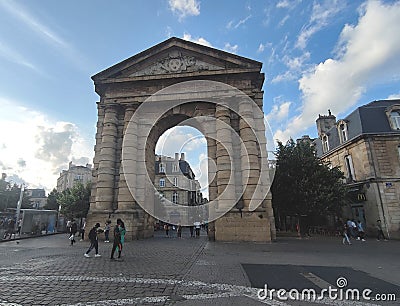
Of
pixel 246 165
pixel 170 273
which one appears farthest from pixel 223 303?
pixel 246 165

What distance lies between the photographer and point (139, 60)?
63.6ft

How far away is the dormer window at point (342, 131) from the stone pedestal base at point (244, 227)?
15.2 meters

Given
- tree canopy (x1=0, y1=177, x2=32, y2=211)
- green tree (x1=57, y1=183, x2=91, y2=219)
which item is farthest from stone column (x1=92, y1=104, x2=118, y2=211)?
tree canopy (x1=0, y1=177, x2=32, y2=211)

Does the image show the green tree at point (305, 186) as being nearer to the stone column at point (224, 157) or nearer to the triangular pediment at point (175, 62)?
the stone column at point (224, 157)

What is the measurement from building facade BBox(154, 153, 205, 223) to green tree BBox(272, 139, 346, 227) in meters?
23.7

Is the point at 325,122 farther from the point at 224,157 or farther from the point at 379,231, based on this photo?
the point at 224,157

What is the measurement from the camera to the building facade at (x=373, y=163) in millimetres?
20312

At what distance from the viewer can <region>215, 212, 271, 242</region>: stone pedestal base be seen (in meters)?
14.6

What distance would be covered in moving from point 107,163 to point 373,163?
72.0 feet

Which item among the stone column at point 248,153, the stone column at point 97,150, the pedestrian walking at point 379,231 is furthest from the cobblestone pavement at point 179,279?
the pedestrian walking at point 379,231

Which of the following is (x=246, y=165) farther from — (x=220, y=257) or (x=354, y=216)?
(x=354, y=216)

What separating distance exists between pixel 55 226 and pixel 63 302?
24522mm

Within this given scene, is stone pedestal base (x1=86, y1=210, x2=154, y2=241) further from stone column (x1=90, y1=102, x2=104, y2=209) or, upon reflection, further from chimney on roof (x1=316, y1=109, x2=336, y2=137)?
chimney on roof (x1=316, y1=109, x2=336, y2=137)

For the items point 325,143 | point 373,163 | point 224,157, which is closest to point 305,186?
point 373,163
